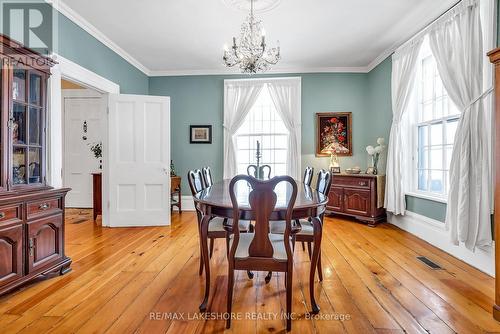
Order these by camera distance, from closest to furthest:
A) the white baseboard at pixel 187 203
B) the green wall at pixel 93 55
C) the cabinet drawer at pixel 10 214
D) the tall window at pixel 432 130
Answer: the cabinet drawer at pixel 10 214 → the green wall at pixel 93 55 → the tall window at pixel 432 130 → the white baseboard at pixel 187 203

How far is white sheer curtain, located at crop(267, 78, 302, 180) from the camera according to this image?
5086 mm

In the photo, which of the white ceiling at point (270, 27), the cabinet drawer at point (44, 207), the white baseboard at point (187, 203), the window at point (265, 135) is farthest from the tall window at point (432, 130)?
the cabinet drawer at point (44, 207)

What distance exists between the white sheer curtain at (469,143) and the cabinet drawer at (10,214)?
12.9 ft

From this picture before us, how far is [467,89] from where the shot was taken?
2.68 m

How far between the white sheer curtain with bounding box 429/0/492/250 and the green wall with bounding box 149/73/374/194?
2214 millimetres

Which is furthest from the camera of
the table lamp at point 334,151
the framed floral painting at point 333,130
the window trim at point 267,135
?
the window trim at point 267,135

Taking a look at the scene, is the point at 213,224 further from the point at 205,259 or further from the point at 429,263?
the point at 429,263

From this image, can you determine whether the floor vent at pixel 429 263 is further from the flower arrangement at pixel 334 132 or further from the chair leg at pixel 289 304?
the flower arrangement at pixel 334 132

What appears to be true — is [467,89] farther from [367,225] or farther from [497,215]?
[367,225]

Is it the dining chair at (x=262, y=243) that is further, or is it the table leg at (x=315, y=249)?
the table leg at (x=315, y=249)

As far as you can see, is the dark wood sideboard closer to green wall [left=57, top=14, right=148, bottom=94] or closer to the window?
the window

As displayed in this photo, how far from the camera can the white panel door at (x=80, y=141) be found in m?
5.51

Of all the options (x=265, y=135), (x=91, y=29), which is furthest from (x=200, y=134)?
(x=91, y=29)

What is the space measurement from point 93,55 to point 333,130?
4.13 metres
